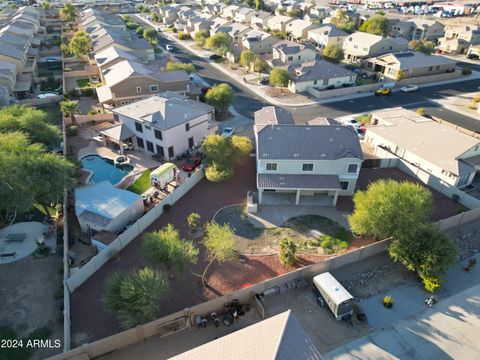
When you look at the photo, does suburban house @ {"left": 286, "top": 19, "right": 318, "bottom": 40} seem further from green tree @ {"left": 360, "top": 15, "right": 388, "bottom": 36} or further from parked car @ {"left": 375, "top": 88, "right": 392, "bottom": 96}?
parked car @ {"left": 375, "top": 88, "right": 392, "bottom": 96}

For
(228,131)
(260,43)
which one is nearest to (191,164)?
(228,131)

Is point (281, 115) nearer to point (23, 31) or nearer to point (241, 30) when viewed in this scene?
point (241, 30)

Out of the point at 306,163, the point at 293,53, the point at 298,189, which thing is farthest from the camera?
the point at 293,53

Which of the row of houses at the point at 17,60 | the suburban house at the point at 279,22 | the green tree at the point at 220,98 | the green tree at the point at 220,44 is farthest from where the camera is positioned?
the suburban house at the point at 279,22

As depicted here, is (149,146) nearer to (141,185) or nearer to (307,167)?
(141,185)

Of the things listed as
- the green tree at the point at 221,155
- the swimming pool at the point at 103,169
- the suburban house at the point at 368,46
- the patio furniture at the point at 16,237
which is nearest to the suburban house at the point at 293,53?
the suburban house at the point at 368,46

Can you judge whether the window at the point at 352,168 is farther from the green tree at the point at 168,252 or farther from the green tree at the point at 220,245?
the green tree at the point at 168,252
